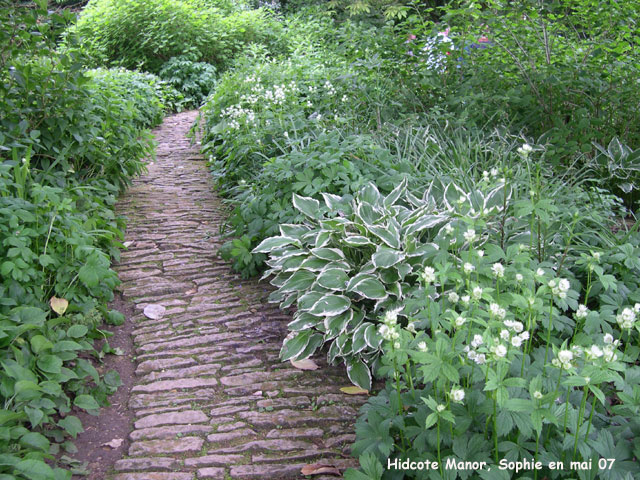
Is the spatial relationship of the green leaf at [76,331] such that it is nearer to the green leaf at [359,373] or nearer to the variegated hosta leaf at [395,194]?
the green leaf at [359,373]

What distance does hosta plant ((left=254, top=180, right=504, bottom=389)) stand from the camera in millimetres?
2826

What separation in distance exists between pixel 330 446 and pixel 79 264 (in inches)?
72.8

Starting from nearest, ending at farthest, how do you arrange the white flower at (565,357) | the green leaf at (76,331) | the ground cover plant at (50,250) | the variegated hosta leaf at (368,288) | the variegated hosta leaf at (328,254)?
1. the white flower at (565,357)
2. the ground cover plant at (50,250)
3. the green leaf at (76,331)
4. the variegated hosta leaf at (368,288)
5. the variegated hosta leaf at (328,254)

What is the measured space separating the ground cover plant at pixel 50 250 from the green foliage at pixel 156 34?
6.59 meters

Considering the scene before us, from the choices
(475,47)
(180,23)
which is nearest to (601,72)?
(475,47)

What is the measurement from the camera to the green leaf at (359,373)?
277cm

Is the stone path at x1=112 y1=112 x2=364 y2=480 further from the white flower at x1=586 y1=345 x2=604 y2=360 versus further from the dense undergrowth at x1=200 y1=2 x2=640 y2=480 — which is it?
the white flower at x1=586 y1=345 x2=604 y2=360

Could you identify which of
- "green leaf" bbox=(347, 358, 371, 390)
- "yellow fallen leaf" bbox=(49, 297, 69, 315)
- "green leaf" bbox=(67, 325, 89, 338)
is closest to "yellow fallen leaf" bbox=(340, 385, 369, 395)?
"green leaf" bbox=(347, 358, 371, 390)

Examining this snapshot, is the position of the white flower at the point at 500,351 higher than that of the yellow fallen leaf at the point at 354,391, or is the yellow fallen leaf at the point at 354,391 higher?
the white flower at the point at 500,351

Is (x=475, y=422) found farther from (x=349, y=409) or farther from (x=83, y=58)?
(x=83, y=58)

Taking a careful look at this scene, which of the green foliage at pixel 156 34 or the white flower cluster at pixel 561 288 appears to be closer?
the white flower cluster at pixel 561 288

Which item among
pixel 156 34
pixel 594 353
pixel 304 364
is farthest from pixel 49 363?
pixel 156 34

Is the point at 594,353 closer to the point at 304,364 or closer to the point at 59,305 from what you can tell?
the point at 304,364

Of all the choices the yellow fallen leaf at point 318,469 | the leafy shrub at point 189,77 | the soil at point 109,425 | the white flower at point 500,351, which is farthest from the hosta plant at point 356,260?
the leafy shrub at point 189,77
